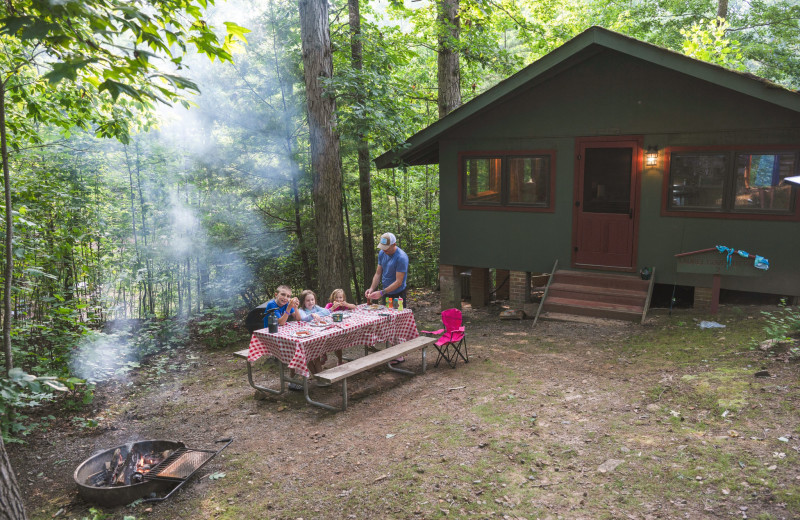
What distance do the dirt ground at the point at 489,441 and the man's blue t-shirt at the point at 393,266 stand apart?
1252mm

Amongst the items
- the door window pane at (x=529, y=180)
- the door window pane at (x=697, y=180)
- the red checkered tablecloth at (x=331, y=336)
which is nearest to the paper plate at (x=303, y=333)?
the red checkered tablecloth at (x=331, y=336)

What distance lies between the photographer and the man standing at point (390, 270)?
754cm

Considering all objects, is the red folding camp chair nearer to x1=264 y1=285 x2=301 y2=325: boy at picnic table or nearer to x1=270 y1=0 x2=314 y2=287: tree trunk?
x1=264 y1=285 x2=301 y2=325: boy at picnic table

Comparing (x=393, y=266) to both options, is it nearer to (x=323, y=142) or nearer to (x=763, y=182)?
(x=323, y=142)

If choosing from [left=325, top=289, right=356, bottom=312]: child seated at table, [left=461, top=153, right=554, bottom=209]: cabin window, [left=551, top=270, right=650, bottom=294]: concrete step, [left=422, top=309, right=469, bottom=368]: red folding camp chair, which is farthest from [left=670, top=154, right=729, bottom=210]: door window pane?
[left=325, top=289, right=356, bottom=312]: child seated at table

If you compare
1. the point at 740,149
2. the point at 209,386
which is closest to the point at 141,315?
the point at 209,386

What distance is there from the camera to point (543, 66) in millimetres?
8844

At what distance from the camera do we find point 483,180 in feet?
34.4

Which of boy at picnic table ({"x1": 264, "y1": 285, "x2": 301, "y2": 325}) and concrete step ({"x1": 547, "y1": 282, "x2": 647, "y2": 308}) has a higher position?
boy at picnic table ({"x1": 264, "y1": 285, "x2": 301, "y2": 325})

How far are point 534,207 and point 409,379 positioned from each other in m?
4.65

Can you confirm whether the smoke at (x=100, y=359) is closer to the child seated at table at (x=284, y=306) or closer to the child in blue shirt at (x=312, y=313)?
the child seated at table at (x=284, y=306)

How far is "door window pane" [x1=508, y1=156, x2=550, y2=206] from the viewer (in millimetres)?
9922

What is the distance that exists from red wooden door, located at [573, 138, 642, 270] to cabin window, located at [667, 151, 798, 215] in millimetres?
629

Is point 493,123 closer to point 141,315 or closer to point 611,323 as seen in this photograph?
point 611,323
